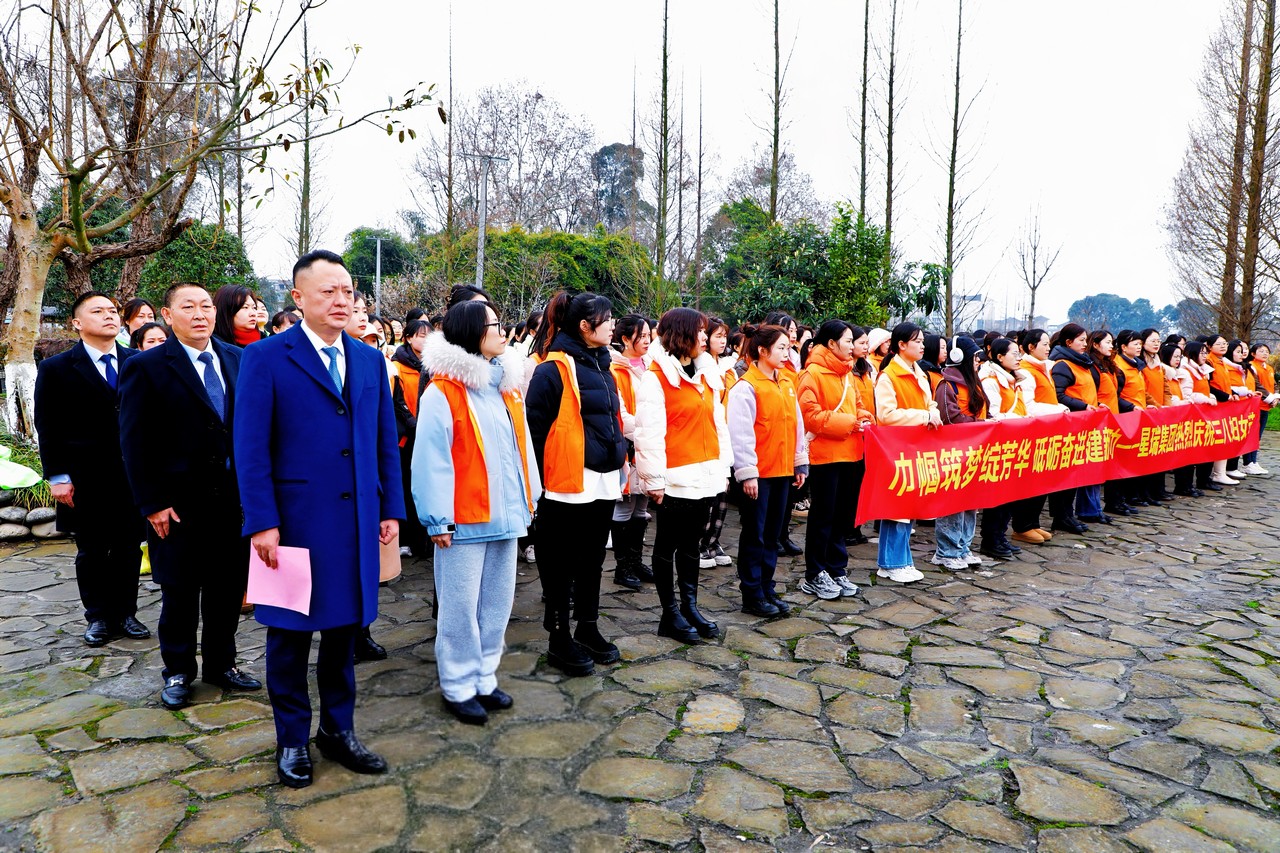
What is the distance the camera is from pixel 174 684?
3.97 m

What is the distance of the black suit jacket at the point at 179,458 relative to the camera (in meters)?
3.81

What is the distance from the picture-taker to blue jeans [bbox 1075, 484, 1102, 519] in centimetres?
880

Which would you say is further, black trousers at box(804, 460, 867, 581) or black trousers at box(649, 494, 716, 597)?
black trousers at box(804, 460, 867, 581)

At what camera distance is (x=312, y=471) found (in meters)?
3.13

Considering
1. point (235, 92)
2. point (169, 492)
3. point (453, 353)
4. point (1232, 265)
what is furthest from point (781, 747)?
point (1232, 265)

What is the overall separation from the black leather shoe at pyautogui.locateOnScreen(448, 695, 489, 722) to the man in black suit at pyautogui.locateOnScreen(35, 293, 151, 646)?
8.17 ft

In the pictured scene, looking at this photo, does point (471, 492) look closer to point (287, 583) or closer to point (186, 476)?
point (287, 583)

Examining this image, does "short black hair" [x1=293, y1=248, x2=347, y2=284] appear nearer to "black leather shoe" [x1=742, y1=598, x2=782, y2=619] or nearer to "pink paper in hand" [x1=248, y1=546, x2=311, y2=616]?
"pink paper in hand" [x1=248, y1=546, x2=311, y2=616]

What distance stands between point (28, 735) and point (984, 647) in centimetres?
510

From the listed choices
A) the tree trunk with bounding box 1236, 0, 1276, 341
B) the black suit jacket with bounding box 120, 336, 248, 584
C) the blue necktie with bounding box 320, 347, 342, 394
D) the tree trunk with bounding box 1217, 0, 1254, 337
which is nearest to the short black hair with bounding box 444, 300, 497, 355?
the blue necktie with bounding box 320, 347, 342, 394

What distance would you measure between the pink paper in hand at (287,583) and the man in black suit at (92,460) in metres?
2.32

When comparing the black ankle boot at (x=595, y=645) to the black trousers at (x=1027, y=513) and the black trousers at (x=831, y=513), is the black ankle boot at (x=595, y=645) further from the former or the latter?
the black trousers at (x=1027, y=513)

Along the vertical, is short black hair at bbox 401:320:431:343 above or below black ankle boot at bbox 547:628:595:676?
above

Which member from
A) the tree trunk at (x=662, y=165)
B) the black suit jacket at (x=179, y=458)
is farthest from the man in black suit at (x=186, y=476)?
the tree trunk at (x=662, y=165)
